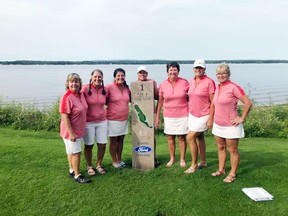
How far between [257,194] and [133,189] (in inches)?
81.1

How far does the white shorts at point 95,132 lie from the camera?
6.14 m

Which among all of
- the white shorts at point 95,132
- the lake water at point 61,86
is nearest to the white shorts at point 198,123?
the white shorts at point 95,132

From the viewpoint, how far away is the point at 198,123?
6207 millimetres

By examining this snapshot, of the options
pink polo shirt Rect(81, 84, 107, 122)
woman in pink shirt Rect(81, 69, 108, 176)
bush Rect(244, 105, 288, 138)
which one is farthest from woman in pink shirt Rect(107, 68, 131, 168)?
bush Rect(244, 105, 288, 138)

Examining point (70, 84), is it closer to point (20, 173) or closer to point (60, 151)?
point (20, 173)

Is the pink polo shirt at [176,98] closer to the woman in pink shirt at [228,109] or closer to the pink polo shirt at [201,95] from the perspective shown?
the pink polo shirt at [201,95]

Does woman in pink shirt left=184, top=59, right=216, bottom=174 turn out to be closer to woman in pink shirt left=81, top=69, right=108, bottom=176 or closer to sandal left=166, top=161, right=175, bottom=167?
sandal left=166, top=161, right=175, bottom=167

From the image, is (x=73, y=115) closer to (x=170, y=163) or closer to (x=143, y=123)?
(x=143, y=123)

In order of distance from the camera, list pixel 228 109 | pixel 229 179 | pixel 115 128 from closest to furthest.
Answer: pixel 228 109, pixel 229 179, pixel 115 128

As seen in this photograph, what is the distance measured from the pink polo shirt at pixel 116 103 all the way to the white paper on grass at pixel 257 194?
257cm

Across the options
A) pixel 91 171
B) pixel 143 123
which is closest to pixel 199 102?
pixel 143 123

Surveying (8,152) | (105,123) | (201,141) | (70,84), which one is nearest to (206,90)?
(201,141)

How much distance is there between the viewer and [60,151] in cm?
789

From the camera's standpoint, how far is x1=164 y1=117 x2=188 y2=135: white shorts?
6535mm
